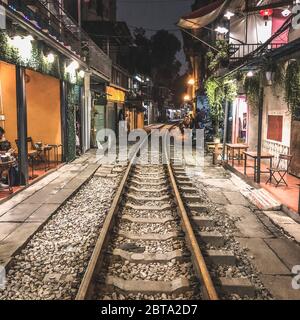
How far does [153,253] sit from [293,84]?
6968mm

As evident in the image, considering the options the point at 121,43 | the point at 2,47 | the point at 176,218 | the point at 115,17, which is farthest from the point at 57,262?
the point at 115,17

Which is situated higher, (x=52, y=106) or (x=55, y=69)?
(x=55, y=69)

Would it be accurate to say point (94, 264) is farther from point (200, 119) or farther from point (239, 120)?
point (200, 119)

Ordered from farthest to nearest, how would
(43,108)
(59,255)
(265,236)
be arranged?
1. (43,108)
2. (265,236)
3. (59,255)

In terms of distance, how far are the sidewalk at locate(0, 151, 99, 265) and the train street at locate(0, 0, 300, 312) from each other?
0.14ft

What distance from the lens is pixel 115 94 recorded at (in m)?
32.1

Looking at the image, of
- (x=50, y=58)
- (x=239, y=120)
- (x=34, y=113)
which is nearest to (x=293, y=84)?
(x=50, y=58)

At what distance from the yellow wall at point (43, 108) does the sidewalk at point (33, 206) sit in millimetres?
2071

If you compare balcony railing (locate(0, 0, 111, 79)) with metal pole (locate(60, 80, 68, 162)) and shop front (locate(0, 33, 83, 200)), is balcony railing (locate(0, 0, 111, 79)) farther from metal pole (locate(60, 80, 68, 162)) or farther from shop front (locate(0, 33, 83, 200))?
metal pole (locate(60, 80, 68, 162))

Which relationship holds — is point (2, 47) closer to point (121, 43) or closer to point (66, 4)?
point (66, 4)

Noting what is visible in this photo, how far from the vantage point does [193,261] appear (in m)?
5.87

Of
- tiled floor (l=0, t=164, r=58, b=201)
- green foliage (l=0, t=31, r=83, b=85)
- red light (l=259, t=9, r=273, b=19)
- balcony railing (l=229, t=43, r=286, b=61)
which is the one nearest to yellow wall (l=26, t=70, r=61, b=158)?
green foliage (l=0, t=31, r=83, b=85)

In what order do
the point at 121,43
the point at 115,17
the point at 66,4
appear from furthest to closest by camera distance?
1. the point at 115,17
2. the point at 121,43
3. the point at 66,4
